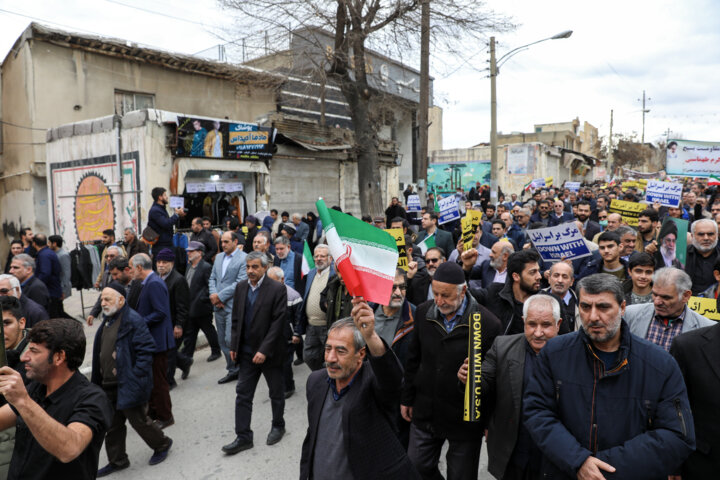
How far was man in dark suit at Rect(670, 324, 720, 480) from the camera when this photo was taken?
2740 mm

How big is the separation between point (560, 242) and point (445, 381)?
327 cm

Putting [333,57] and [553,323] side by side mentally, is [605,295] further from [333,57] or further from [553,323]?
[333,57]

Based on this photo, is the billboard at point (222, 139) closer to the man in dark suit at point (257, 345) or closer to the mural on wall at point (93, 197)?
the mural on wall at point (93, 197)

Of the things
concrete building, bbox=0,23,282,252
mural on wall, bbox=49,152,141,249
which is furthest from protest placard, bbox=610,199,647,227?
concrete building, bbox=0,23,282,252

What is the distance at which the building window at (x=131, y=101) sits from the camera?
17859 millimetres

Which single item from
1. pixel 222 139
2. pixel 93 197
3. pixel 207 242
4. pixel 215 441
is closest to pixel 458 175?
pixel 222 139

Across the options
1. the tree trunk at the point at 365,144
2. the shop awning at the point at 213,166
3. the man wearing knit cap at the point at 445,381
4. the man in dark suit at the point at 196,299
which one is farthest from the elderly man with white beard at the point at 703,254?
the shop awning at the point at 213,166

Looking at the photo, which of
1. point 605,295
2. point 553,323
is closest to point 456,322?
point 553,323

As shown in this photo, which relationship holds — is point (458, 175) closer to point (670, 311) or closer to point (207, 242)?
point (207, 242)

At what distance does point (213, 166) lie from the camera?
14.7m

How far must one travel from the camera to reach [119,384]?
4.42m

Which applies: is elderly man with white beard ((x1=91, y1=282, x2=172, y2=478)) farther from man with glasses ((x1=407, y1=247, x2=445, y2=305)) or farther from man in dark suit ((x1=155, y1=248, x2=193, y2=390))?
man with glasses ((x1=407, y1=247, x2=445, y2=305))

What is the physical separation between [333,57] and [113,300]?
1252 centimetres

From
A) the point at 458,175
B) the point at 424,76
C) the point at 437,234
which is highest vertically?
the point at 424,76
